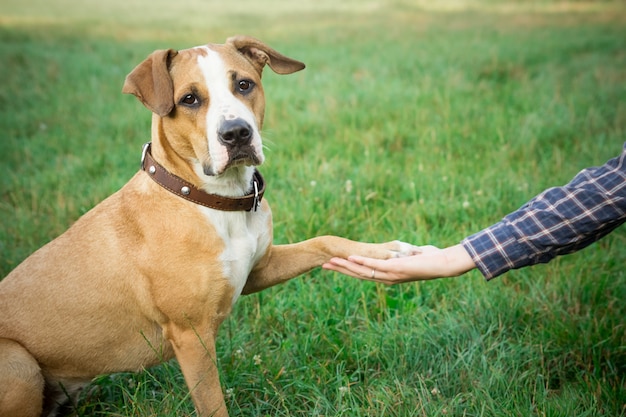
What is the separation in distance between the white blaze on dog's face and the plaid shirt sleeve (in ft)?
4.10

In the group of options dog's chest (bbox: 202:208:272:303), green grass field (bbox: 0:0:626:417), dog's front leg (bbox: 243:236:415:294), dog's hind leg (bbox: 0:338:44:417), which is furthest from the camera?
dog's front leg (bbox: 243:236:415:294)

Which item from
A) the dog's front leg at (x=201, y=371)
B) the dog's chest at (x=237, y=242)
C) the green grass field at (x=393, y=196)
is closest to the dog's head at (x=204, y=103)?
the dog's chest at (x=237, y=242)

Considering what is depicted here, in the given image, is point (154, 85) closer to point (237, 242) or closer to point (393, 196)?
point (237, 242)

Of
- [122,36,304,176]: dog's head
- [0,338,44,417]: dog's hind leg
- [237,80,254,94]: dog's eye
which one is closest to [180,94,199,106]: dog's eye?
[122,36,304,176]: dog's head

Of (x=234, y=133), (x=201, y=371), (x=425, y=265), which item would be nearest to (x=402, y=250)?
(x=425, y=265)

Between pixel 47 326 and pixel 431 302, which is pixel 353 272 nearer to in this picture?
pixel 431 302

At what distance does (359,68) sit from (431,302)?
251 inches

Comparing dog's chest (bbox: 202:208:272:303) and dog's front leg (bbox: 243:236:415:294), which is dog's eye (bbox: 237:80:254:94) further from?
dog's front leg (bbox: 243:236:415:294)

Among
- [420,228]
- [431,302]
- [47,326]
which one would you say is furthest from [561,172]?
[47,326]

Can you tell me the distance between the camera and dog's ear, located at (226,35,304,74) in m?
3.52

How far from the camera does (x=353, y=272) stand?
3.35 metres

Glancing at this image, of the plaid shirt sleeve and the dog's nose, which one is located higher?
the dog's nose

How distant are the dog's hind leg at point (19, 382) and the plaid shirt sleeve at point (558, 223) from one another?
224cm

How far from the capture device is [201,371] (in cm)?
304
